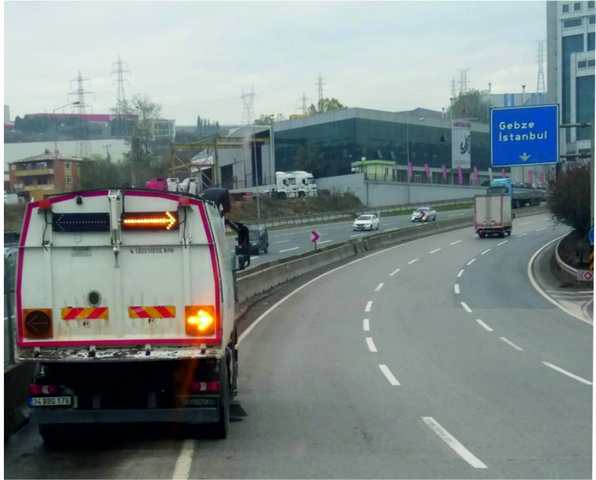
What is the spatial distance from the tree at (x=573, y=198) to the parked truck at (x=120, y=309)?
38.4m

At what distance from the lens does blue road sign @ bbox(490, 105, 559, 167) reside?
2956 centimetres


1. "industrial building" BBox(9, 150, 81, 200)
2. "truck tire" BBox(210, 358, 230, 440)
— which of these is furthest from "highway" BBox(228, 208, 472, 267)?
"truck tire" BBox(210, 358, 230, 440)

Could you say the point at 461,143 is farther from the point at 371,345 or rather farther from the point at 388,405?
the point at 388,405

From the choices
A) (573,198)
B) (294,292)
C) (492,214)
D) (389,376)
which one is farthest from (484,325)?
(492,214)

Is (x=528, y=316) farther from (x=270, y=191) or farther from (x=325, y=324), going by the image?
(x=270, y=191)

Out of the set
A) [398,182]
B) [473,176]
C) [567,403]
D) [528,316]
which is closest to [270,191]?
[398,182]

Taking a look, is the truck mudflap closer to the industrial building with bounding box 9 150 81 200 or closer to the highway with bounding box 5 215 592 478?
the highway with bounding box 5 215 592 478

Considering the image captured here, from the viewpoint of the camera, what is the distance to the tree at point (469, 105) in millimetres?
169125

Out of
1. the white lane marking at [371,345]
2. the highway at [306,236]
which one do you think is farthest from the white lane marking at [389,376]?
the highway at [306,236]

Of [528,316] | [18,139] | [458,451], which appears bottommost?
[528,316]

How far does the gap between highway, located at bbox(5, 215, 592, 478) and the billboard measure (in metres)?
87.8

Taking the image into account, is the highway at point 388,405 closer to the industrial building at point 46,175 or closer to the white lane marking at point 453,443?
the white lane marking at point 453,443

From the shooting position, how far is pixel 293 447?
948 cm

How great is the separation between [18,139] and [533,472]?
4286 cm
